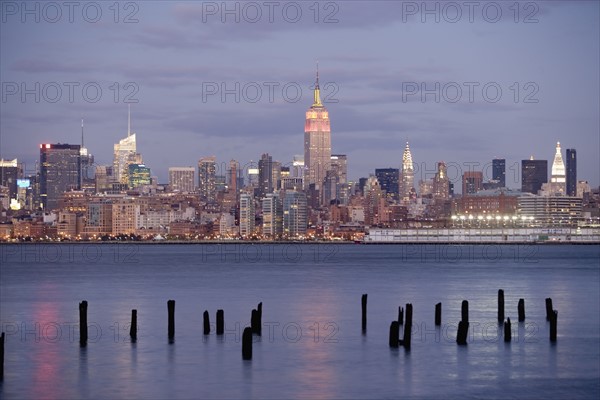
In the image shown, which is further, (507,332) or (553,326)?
(553,326)

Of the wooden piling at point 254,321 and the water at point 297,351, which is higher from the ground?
the wooden piling at point 254,321

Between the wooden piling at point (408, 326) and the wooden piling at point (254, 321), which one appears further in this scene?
the wooden piling at point (254, 321)

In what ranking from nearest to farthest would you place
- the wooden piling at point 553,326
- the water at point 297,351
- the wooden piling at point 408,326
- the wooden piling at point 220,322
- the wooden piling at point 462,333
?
the water at point 297,351 < the wooden piling at point 408,326 < the wooden piling at point 462,333 < the wooden piling at point 553,326 < the wooden piling at point 220,322

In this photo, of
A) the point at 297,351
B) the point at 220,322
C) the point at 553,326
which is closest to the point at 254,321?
the point at 220,322

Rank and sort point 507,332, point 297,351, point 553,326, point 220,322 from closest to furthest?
point 297,351 → point 507,332 → point 553,326 → point 220,322

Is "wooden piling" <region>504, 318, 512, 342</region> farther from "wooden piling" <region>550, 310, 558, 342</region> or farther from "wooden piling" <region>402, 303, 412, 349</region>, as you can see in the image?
"wooden piling" <region>402, 303, 412, 349</region>

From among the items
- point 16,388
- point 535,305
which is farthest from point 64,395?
point 535,305

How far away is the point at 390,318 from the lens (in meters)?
65.3

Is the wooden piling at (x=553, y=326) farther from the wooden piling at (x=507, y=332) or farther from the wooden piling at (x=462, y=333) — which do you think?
the wooden piling at (x=462, y=333)

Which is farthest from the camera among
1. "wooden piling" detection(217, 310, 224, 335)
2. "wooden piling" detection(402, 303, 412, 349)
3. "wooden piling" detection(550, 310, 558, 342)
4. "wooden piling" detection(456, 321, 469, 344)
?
"wooden piling" detection(217, 310, 224, 335)

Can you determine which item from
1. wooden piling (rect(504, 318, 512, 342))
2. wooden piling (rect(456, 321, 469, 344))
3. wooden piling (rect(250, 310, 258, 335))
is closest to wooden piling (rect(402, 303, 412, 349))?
wooden piling (rect(456, 321, 469, 344))

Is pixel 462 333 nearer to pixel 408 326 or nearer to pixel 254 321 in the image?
pixel 408 326

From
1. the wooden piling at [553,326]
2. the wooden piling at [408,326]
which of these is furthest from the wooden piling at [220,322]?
the wooden piling at [553,326]

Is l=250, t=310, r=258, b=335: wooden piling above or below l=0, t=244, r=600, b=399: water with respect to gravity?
above
